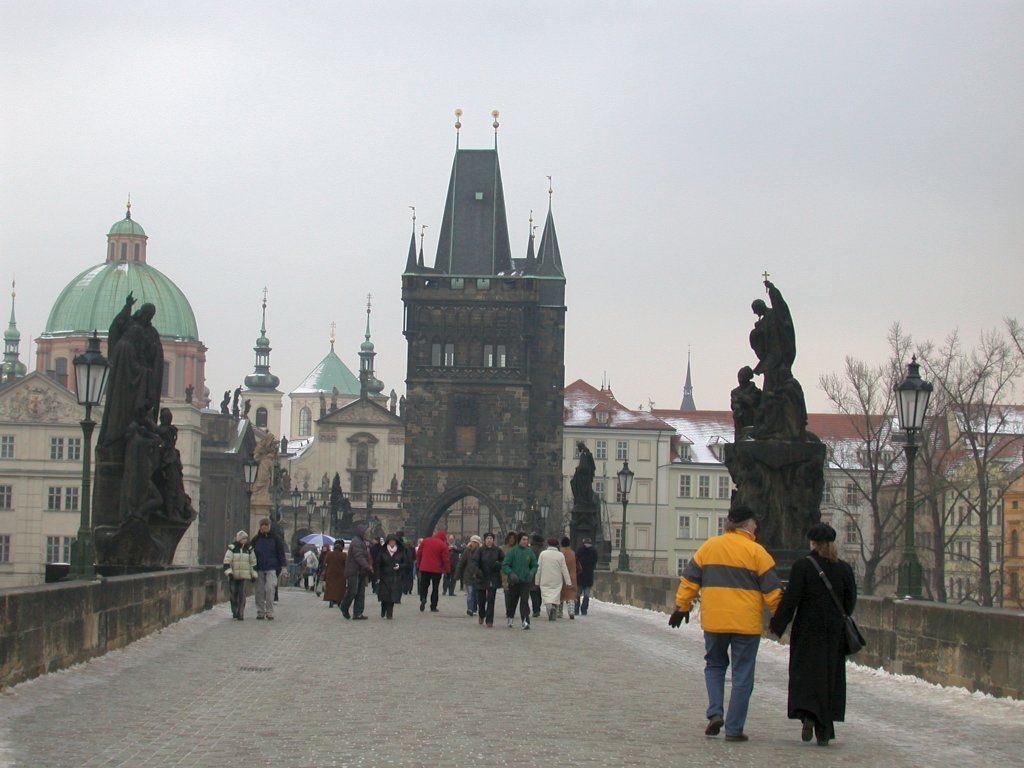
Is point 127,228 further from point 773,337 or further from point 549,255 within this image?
point 773,337

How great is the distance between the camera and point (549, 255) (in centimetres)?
10738

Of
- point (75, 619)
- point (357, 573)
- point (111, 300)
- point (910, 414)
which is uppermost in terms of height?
point (111, 300)

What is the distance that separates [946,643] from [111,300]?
378ft

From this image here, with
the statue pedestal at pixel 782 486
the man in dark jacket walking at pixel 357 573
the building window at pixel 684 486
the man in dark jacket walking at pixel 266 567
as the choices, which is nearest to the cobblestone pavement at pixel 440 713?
the statue pedestal at pixel 782 486

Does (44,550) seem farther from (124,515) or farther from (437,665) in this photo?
(437,665)

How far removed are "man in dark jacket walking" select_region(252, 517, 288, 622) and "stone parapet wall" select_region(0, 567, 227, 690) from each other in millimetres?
3544

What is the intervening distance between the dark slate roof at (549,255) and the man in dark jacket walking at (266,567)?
78094 millimetres

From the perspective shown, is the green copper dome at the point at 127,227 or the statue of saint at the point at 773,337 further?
the green copper dome at the point at 127,227

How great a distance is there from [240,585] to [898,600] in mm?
11951

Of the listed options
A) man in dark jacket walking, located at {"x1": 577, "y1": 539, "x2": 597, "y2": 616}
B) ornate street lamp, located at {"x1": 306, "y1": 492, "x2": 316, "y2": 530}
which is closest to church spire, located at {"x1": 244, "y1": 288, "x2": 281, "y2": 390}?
ornate street lamp, located at {"x1": 306, "y1": 492, "x2": 316, "y2": 530}

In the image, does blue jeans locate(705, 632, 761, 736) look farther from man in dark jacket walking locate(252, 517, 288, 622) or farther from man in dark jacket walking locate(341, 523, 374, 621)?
man in dark jacket walking locate(341, 523, 374, 621)

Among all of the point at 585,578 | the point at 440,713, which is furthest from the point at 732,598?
the point at 585,578

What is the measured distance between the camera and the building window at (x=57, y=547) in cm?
9950

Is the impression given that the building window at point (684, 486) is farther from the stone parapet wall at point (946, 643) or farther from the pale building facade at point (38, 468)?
the stone parapet wall at point (946, 643)
